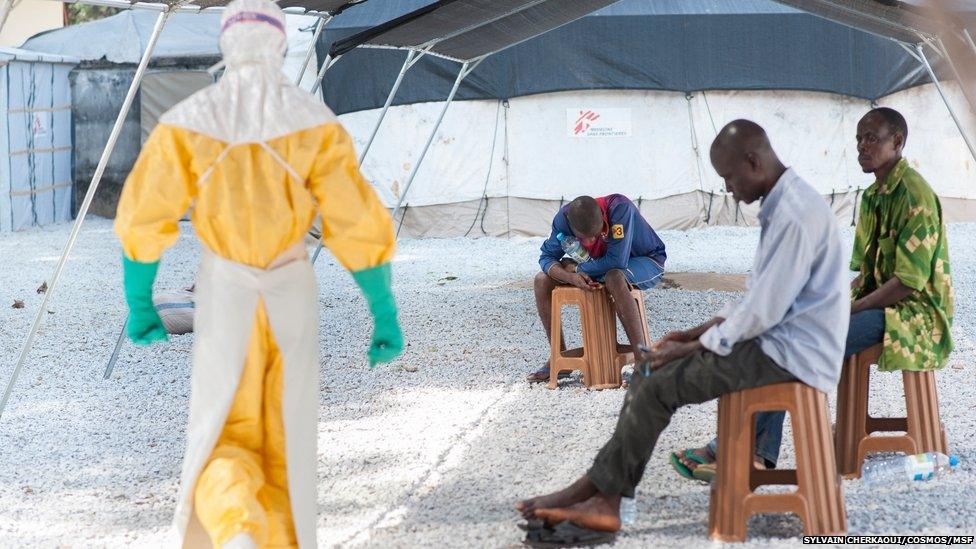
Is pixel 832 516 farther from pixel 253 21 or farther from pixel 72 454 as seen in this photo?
pixel 72 454

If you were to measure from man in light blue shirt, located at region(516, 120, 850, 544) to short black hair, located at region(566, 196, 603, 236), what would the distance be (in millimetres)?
2206

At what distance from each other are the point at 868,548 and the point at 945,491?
74cm

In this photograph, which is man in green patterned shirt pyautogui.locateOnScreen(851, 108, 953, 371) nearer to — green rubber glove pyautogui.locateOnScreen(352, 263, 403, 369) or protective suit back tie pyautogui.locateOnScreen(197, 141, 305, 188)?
green rubber glove pyautogui.locateOnScreen(352, 263, 403, 369)

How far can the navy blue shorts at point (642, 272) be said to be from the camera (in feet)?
19.1

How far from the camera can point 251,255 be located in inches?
110

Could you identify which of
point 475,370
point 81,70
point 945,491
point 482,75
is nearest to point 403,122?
point 482,75

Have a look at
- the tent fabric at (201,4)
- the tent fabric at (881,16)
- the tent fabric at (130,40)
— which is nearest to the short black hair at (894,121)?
the tent fabric at (881,16)

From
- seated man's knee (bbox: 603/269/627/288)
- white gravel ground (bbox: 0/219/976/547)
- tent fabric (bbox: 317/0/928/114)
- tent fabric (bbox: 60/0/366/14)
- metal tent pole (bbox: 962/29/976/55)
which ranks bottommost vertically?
white gravel ground (bbox: 0/219/976/547)

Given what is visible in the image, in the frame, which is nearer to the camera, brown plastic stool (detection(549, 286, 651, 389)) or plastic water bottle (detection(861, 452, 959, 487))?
plastic water bottle (detection(861, 452, 959, 487))

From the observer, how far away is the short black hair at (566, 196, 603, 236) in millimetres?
5527

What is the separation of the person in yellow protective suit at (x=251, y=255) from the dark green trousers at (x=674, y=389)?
79cm

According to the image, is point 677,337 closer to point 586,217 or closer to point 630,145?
point 586,217

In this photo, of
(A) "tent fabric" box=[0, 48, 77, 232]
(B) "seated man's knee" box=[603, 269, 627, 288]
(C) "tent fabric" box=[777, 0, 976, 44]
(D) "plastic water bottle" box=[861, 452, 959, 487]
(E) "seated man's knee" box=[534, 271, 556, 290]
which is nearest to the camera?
(D) "plastic water bottle" box=[861, 452, 959, 487]

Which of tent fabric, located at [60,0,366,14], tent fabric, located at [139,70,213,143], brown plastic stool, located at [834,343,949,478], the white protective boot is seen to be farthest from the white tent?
the white protective boot
